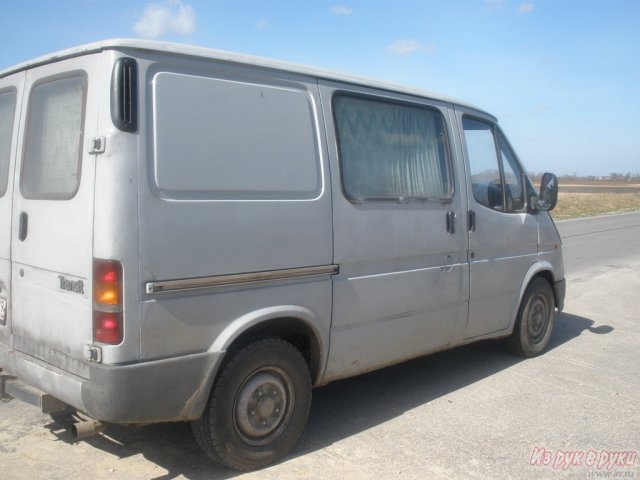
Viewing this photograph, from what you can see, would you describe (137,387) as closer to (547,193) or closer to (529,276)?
(529,276)

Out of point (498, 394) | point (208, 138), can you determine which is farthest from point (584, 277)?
point (208, 138)

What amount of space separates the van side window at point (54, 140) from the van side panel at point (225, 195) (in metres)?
0.45

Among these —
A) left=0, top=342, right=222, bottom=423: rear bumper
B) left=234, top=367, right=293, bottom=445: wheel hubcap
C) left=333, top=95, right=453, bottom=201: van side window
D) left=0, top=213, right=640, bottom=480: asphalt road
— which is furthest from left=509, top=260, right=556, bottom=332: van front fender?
left=0, top=342, right=222, bottom=423: rear bumper

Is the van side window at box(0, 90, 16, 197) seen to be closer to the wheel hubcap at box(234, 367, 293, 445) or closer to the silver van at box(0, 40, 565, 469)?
the silver van at box(0, 40, 565, 469)

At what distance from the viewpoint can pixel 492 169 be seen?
18.8ft

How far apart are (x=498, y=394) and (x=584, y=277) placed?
270 inches

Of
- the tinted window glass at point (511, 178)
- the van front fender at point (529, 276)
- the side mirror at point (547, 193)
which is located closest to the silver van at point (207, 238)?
the tinted window glass at point (511, 178)

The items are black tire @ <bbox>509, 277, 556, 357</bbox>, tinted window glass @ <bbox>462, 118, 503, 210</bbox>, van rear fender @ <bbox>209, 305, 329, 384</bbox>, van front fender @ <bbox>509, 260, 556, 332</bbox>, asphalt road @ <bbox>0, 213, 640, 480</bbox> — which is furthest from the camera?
black tire @ <bbox>509, 277, 556, 357</bbox>

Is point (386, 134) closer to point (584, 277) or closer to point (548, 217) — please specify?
point (548, 217)

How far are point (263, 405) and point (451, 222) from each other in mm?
2123

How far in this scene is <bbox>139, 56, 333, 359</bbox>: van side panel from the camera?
333cm

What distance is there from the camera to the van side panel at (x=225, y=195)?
3.33 meters

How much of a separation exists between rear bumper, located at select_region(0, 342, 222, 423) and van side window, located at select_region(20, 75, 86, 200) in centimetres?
96

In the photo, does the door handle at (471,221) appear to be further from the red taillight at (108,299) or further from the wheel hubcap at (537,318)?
the red taillight at (108,299)
